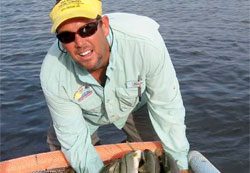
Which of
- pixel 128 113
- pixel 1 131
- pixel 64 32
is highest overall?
pixel 64 32

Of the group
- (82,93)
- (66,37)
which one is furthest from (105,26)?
(82,93)

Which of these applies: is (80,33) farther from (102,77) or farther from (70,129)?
(70,129)

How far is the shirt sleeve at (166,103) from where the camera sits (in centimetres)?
346

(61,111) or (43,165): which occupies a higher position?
(61,111)

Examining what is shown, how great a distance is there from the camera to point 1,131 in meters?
6.61

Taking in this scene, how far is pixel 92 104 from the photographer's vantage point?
12.5 feet

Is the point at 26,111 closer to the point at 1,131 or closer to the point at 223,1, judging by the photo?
the point at 1,131

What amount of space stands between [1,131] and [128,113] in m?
3.13

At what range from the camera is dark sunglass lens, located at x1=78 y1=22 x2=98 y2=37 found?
3064 millimetres

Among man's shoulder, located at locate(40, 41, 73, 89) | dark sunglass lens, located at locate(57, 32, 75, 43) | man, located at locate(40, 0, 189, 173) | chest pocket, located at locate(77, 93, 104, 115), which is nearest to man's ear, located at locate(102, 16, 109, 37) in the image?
man, located at locate(40, 0, 189, 173)

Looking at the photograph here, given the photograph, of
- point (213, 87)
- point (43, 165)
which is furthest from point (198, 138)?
point (43, 165)

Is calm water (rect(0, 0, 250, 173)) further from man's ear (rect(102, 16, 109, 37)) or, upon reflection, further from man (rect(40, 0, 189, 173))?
man's ear (rect(102, 16, 109, 37))

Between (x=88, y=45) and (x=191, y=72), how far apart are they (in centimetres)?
505

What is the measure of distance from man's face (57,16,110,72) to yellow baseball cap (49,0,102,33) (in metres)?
0.06
